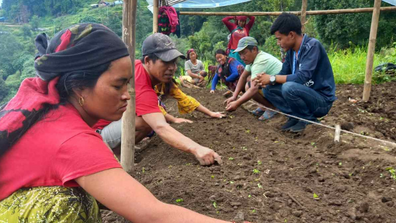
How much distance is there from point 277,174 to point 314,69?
152 centimetres

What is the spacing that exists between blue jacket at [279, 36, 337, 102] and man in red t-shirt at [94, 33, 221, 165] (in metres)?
1.47

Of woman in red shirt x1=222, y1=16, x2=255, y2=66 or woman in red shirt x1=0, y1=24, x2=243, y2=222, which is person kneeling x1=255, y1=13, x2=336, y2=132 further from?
woman in red shirt x1=222, y1=16, x2=255, y2=66

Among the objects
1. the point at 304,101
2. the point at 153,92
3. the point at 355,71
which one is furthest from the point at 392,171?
the point at 355,71

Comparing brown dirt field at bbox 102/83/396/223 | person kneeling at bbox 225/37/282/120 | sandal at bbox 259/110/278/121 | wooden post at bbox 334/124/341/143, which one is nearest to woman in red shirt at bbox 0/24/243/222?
brown dirt field at bbox 102/83/396/223

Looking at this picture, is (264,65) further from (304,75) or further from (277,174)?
(277,174)

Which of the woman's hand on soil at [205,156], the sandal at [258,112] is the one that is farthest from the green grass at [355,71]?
the woman's hand on soil at [205,156]

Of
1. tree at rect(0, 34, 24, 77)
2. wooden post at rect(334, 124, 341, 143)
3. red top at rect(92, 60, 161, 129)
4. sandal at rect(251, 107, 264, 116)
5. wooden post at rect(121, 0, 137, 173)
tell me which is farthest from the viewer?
tree at rect(0, 34, 24, 77)

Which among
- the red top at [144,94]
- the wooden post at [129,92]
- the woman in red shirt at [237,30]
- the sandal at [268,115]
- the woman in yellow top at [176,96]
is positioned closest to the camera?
the wooden post at [129,92]

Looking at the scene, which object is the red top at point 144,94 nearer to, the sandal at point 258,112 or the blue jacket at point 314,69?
the blue jacket at point 314,69

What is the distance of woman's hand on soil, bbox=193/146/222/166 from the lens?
2.58 metres

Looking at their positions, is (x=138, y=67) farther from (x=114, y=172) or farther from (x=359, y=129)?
(x=359, y=129)

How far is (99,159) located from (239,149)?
215cm

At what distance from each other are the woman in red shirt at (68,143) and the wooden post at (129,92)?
1.11m

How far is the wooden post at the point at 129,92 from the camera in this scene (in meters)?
2.38
